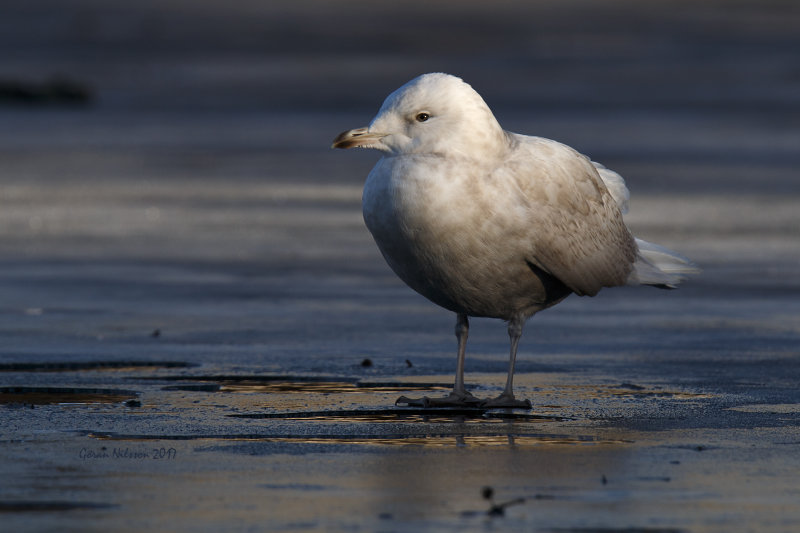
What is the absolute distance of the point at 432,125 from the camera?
810cm

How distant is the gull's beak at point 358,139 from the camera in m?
8.14

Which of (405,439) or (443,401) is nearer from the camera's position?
(405,439)

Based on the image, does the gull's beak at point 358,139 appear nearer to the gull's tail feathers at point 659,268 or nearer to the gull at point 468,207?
the gull at point 468,207

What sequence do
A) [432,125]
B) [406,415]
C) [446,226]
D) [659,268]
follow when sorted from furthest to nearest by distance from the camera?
1. [659,268]
2. [432,125]
3. [446,226]
4. [406,415]

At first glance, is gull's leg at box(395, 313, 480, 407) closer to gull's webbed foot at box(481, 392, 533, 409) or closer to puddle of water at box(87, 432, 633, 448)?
gull's webbed foot at box(481, 392, 533, 409)

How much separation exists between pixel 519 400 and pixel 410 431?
987mm

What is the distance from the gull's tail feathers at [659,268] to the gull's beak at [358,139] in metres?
2.07

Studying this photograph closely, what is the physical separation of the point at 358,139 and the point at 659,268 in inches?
94.6

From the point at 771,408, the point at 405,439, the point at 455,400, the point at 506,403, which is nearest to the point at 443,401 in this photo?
the point at 455,400

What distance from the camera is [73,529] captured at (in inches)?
208

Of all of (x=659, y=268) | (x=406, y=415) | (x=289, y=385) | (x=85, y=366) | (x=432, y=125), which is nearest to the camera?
(x=406, y=415)

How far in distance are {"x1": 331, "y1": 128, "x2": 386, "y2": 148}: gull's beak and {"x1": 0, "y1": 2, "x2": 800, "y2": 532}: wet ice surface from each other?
125cm

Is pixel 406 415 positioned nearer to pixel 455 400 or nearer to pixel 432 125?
pixel 455 400

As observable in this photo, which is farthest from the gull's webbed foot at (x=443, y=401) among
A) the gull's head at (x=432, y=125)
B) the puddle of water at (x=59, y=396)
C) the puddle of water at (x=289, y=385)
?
the puddle of water at (x=59, y=396)
